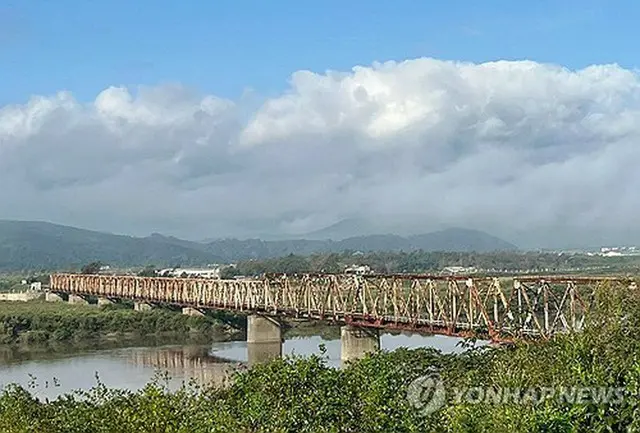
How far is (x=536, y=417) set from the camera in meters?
20.1

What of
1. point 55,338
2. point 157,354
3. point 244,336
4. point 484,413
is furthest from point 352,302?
point 484,413

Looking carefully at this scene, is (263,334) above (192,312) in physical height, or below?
below

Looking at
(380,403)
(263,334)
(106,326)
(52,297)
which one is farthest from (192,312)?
(380,403)

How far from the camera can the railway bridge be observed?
179ft

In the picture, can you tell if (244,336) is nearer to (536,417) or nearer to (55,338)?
(55,338)

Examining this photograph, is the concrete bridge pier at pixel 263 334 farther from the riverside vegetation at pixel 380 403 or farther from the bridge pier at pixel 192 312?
the riverside vegetation at pixel 380 403

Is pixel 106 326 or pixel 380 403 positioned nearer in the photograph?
pixel 380 403

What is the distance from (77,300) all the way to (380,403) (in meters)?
118

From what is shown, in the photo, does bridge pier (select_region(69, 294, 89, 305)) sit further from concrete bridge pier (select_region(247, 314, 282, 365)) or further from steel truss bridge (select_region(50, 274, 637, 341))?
concrete bridge pier (select_region(247, 314, 282, 365))

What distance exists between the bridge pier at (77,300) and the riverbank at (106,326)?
70.7ft

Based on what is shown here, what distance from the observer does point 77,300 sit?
138750mm

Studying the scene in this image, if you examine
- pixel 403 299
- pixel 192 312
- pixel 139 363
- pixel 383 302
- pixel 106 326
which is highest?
pixel 403 299

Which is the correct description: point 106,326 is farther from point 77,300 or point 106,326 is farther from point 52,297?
point 52,297

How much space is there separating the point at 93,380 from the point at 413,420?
4607 cm
